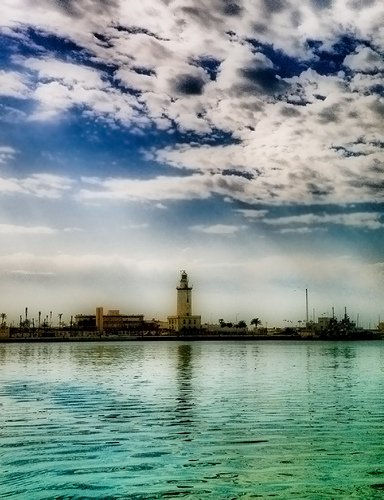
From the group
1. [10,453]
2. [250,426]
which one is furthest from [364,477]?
[10,453]

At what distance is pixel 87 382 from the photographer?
40.7 meters

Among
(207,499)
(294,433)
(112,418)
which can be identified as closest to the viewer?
(207,499)

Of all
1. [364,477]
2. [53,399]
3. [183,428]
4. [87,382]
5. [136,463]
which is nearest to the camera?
[364,477]

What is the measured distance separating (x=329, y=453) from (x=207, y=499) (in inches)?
221

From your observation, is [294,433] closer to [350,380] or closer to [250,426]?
[250,426]

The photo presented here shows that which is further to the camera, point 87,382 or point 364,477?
point 87,382

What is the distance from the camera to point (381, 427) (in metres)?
20.8

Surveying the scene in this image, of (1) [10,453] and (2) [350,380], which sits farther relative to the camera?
(2) [350,380]

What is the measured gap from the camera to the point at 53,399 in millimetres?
30203

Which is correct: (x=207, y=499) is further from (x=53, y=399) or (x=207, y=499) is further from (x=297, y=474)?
(x=53, y=399)

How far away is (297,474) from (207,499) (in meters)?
2.94

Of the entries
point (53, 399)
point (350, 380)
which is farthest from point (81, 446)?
point (350, 380)

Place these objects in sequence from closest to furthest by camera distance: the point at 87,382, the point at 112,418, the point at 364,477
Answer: the point at 364,477 < the point at 112,418 < the point at 87,382

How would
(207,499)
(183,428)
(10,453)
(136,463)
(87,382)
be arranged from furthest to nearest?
(87,382) < (183,428) < (10,453) < (136,463) < (207,499)
